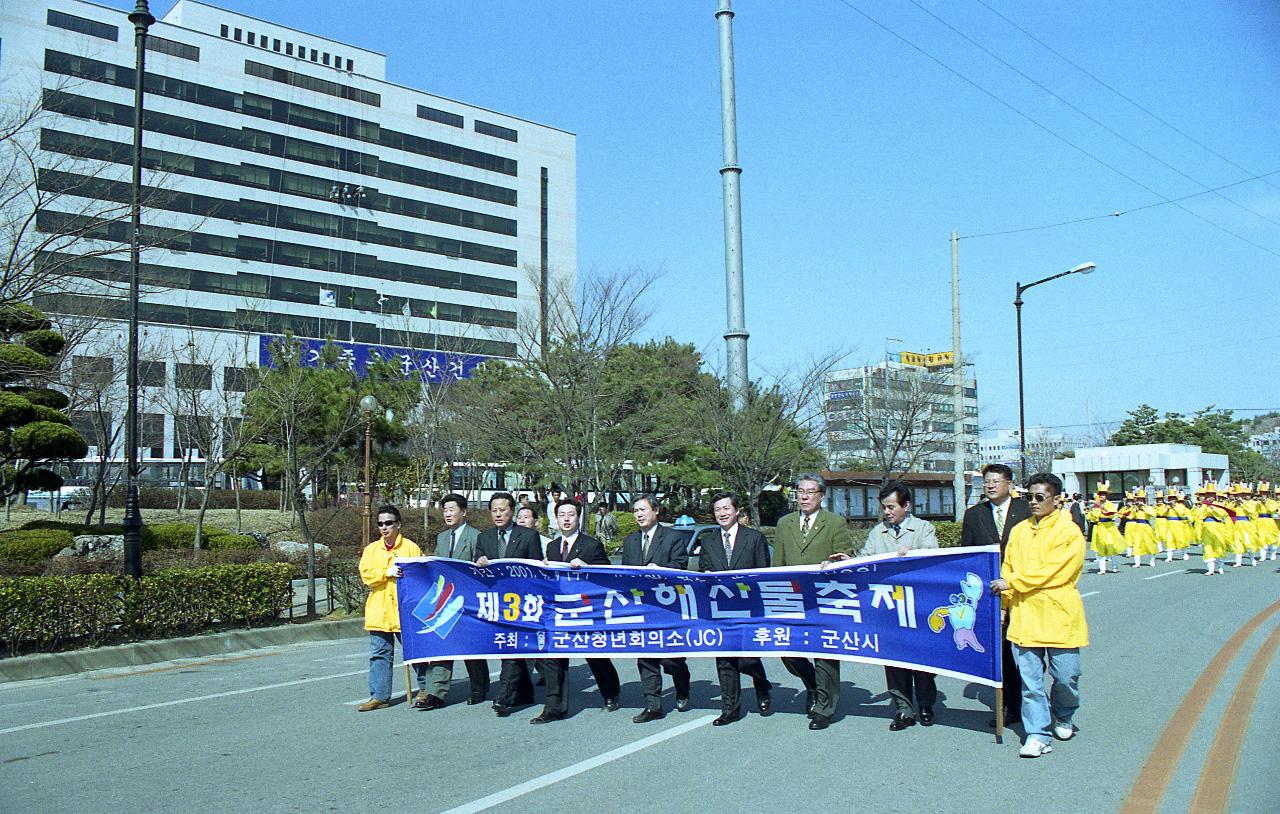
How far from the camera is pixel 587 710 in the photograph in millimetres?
8359

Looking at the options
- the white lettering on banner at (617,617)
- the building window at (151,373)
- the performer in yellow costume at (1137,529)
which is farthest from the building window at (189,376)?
the performer in yellow costume at (1137,529)

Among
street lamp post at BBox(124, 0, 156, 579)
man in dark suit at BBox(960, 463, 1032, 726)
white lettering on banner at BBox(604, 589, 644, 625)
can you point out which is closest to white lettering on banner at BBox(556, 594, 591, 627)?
white lettering on banner at BBox(604, 589, 644, 625)

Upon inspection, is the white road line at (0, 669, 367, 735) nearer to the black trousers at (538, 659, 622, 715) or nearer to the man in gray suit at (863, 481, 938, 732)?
the black trousers at (538, 659, 622, 715)

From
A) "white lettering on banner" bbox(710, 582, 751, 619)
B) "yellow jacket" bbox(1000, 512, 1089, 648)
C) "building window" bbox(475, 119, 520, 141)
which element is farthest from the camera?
"building window" bbox(475, 119, 520, 141)

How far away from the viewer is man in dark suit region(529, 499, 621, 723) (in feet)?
26.0

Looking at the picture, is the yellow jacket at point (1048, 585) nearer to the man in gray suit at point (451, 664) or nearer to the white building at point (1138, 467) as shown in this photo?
the man in gray suit at point (451, 664)

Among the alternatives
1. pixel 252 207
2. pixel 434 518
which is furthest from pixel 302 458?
pixel 252 207

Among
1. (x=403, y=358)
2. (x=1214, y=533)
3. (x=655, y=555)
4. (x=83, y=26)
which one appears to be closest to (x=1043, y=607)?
(x=655, y=555)

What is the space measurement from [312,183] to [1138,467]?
2031 inches

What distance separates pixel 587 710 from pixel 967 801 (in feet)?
11.7

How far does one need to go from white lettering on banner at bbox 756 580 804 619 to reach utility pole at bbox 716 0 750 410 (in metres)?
18.0

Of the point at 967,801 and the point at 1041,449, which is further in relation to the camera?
the point at 1041,449

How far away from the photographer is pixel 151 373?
106 ft

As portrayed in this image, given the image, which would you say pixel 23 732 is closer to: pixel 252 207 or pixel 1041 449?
pixel 252 207
